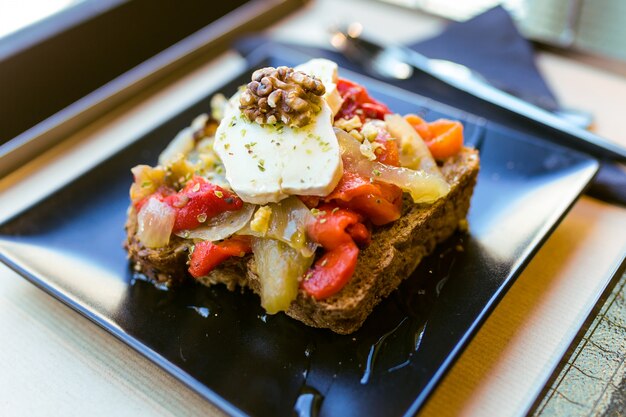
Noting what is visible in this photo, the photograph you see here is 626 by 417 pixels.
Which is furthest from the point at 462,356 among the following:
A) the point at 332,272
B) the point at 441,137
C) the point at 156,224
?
the point at 156,224

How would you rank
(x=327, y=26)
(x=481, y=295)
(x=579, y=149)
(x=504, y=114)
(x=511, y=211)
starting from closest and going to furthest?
1. (x=481, y=295)
2. (x=511, y=211)
3. (x=579, y=149)
4. (x=504, y=114)
5. (x=327, y=26)

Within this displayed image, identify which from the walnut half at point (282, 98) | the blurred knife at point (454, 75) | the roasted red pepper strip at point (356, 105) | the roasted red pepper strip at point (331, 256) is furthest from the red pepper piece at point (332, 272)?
the blurred knife at point (454, 75)

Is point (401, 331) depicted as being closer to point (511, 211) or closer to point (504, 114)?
point (511, 211)

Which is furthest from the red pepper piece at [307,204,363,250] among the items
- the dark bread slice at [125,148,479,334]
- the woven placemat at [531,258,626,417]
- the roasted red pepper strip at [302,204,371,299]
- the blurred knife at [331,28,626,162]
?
the blurred knife at [331,28,626,162]

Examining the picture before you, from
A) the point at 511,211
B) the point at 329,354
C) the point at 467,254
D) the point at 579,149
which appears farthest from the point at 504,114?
the point at 329,354

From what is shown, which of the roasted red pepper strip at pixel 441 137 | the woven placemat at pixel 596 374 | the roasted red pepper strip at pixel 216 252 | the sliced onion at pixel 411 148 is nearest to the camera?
the woven placemat at pixel 596 374

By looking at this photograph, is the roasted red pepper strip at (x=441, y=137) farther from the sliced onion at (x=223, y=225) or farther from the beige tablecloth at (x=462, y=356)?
A: the sliced onion at (x=223, y=225)

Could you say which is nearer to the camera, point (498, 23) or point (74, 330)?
point (74, 330)

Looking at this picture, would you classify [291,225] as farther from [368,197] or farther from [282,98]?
[282,98]
